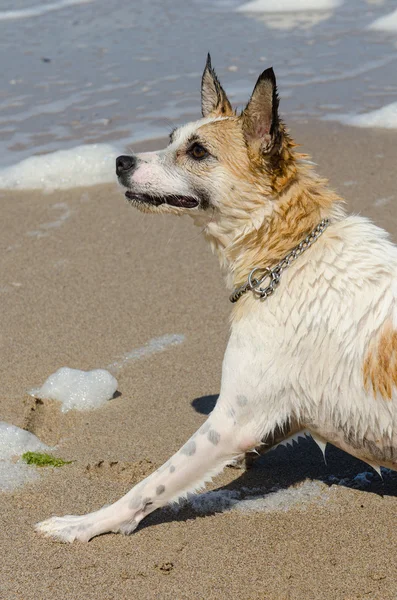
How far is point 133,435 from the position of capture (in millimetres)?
4945

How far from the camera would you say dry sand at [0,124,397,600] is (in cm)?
378

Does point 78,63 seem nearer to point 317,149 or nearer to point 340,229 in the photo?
point 317,149

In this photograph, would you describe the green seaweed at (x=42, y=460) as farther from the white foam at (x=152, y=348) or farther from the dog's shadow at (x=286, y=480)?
the white foam at (x=152, y=348)

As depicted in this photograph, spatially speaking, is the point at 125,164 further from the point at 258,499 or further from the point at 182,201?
the point at 258,499

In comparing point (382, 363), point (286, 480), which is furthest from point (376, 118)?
point (382, 363)

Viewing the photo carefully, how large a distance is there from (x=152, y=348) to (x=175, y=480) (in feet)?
6.52

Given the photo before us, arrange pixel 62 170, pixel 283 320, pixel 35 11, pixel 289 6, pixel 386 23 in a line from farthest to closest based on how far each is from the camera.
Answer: pixel 35 11, pixel 289 6, pixel 386 23, pixel 62 170, pixel 283 320

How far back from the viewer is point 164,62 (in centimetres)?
1209

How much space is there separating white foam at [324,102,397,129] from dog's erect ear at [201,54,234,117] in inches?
200

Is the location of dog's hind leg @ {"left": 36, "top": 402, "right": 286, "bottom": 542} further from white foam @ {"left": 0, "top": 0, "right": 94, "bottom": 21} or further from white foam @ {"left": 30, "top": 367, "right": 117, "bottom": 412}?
white foam @ {"left": 0, "top": 0, "right": 94, "bottom": 21}

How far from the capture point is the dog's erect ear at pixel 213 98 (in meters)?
4.57

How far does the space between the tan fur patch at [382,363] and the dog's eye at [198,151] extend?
128cm

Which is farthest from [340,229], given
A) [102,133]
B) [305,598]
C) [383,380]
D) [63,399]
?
[102,133]

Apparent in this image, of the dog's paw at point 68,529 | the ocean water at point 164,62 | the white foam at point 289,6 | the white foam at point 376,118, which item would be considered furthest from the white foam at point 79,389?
the white foam at point 289,6
